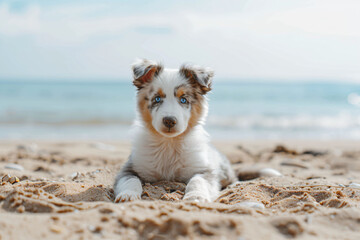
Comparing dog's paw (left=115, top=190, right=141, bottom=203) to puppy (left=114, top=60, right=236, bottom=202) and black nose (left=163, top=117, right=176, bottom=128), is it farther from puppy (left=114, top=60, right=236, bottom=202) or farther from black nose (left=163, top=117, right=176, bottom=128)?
black nose (left=163, top=117, right=176, bottom=128)

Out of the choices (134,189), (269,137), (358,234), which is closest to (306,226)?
(358,234)

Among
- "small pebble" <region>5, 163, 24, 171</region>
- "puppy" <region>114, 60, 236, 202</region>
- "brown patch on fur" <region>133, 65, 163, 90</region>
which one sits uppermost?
"brown patch on fur" <region>133, 65, 163, 90</region>

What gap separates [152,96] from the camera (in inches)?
177

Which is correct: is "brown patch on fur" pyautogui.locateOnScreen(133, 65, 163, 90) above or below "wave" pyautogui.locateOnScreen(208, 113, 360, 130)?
above

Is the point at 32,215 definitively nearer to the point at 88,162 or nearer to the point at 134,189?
the point at 134,189

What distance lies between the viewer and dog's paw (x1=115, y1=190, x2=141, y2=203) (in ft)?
12.1

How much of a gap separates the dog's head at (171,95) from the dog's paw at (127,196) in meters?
0.76

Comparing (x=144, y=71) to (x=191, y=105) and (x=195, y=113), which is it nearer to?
(x=191, y=105)

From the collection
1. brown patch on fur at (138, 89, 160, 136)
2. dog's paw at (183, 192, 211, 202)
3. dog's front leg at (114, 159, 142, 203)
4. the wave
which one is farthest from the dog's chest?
the wave

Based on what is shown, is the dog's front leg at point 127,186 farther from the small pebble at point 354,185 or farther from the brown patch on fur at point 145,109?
the small pebble at point 354,185

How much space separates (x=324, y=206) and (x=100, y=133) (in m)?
10.3

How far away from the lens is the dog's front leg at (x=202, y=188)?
386 cm

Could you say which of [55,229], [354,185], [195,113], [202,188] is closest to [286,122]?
[354,185]

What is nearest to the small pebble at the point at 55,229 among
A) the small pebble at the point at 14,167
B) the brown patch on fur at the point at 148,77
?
the brown patch on fur at the point at 148,77
